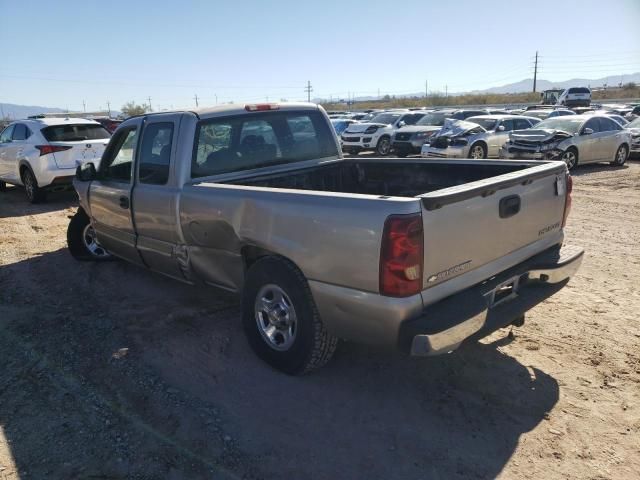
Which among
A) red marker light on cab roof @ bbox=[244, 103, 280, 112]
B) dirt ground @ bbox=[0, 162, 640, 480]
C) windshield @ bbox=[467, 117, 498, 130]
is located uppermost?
red marker light on cab roof @ bbox=[244, 103, 280, 112]

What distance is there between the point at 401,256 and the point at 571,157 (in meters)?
13.7

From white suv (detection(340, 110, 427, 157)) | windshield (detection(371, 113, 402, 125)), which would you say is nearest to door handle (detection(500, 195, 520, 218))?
white suv (detection(340, 110, 427, 157))

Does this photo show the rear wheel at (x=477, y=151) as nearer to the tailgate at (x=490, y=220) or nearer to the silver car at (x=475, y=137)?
the silver car at (x=475, y=137)

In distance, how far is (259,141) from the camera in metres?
4.65

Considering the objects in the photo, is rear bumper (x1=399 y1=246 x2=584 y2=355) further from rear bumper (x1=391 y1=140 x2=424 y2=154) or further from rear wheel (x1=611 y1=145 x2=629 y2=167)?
rear bumper (x1=391 y1=140 x2=424 y2=154)

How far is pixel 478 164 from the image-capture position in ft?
14.3

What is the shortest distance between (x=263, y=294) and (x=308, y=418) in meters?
0.93

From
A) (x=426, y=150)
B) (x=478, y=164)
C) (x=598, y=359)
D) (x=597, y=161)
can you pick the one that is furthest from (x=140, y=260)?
(x=597, y=161)

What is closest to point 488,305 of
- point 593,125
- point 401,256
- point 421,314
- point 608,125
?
point 421,314

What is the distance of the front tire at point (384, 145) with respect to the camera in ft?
68.4

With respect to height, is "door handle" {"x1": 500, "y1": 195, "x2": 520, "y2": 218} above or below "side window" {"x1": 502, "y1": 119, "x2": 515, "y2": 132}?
above

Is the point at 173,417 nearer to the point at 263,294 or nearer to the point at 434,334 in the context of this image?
the point at 263,294

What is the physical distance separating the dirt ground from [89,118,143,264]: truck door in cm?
64

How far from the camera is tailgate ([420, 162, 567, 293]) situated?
2.85m
